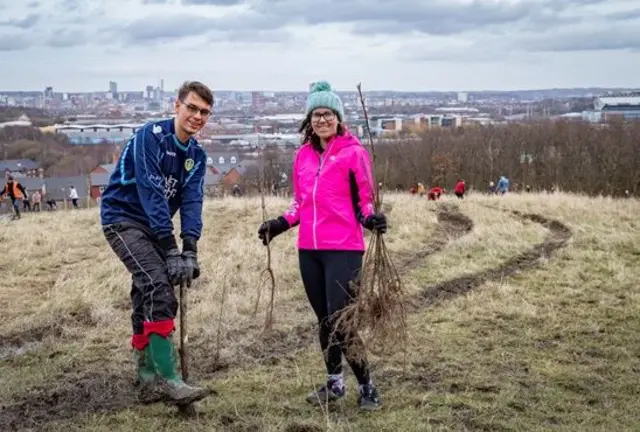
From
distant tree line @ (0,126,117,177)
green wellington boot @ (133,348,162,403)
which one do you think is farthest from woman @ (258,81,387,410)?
distant tree line @ (0,126,117,177)

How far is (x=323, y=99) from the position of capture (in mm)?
4453

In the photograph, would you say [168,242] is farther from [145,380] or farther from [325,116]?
[325,116]

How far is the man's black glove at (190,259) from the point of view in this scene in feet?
14.4

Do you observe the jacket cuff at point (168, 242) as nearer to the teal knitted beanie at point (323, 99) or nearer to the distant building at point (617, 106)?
the teal knitted beanie at point (323, 99)

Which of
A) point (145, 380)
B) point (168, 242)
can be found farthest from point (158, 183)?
point (145, 380)

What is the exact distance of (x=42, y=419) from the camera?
4387 mm

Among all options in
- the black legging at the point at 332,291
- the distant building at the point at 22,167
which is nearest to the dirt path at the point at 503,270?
the black legging at the point at 332,291

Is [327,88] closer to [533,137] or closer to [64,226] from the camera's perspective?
[64,226]

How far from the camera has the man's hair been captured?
450cm

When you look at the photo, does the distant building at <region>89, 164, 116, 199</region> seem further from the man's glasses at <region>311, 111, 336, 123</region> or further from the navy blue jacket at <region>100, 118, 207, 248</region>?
the man's glasses at <region>311, 111, 336, 123</region>

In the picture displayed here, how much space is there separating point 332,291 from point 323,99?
121 centimetres

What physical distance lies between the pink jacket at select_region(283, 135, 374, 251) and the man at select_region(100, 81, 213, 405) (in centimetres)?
79

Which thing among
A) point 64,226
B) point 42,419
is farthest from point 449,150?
point 42,419

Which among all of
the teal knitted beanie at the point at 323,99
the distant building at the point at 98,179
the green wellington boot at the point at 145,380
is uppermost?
the teal knitted beanie at the point at 323,99
